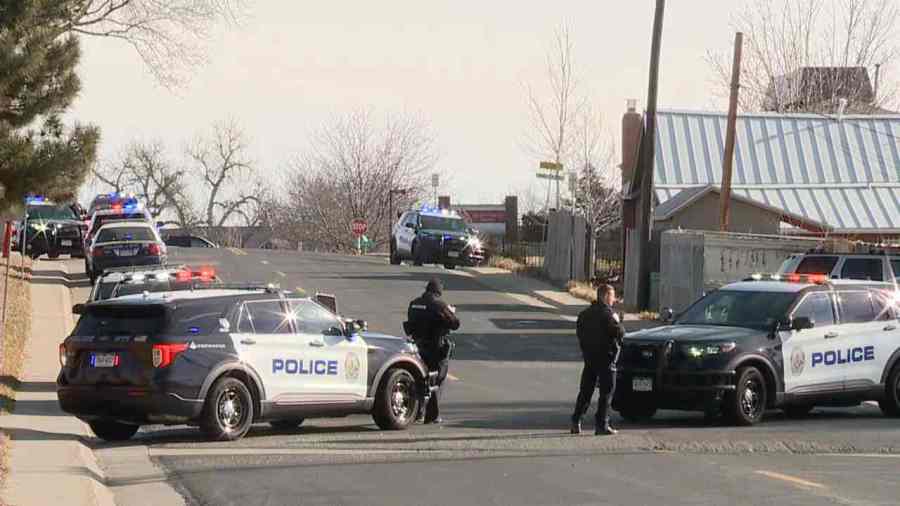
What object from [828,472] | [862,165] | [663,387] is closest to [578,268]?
[862,165]

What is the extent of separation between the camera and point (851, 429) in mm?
18422

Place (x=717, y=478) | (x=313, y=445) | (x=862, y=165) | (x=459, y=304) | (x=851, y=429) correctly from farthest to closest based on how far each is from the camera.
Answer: (x=862, y=165), (x=459, y=304), (x=851, y=429), (x=313, y=445), (x=717, y=478)

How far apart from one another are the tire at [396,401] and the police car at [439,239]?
33.3 m

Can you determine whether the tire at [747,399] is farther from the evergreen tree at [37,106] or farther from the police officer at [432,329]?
the evergreen tree at [37,106]

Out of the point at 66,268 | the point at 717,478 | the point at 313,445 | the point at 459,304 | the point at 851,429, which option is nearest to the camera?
the point at 717,478

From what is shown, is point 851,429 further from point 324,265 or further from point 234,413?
point 324,265

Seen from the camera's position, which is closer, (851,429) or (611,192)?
(851,429)

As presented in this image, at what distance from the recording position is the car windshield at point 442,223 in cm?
5253

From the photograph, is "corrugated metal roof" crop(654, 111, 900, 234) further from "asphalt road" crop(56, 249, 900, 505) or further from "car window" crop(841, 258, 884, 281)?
"asphalt road" crop(56, 249, 900, 505)

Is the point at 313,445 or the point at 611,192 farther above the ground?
the point at 611,192

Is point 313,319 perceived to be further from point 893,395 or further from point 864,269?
point 864,269

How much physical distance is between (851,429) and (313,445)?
20.7 ft

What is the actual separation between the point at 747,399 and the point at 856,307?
2.51 meters

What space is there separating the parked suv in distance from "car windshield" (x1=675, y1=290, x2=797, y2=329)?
665 centimetres
